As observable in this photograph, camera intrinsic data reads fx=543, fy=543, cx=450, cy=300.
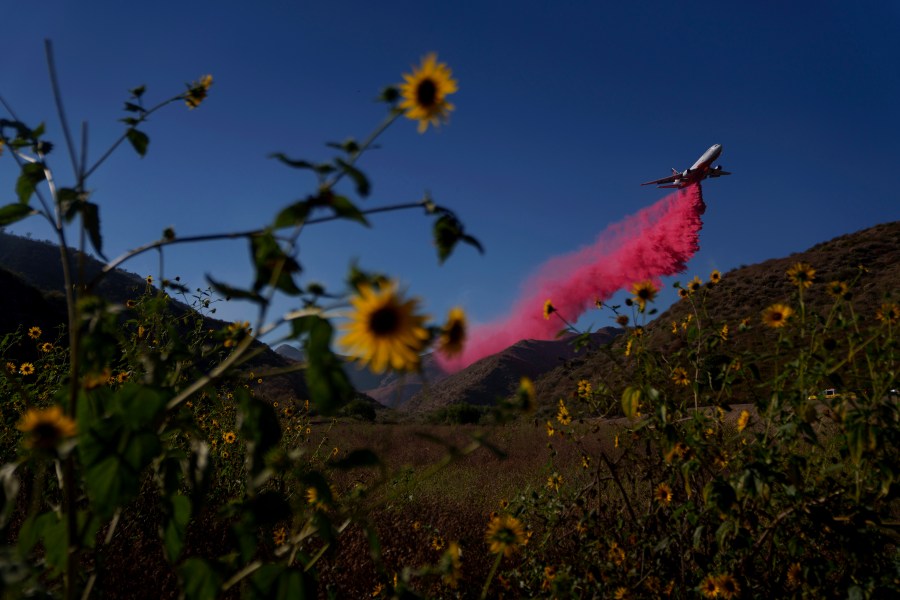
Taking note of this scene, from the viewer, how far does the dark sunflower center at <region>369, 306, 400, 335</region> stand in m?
0.97

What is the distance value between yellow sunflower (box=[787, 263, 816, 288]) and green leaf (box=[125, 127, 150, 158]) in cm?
221

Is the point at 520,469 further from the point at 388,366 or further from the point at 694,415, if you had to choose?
the point at 388,366

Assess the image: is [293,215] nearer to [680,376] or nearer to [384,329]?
[384,329]

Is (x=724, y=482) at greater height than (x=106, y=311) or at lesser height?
lesser

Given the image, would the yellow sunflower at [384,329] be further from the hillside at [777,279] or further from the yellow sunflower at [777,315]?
the hillside at [777,279]

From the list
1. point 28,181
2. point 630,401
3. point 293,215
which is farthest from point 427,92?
point 630,401

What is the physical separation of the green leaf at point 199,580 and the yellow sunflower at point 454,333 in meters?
0.57

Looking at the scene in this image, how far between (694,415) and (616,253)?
92.8ft

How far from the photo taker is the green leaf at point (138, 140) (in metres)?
1.30

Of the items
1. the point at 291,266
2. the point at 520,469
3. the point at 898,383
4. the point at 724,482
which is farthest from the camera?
the point at 520,469

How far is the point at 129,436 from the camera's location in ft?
2.93

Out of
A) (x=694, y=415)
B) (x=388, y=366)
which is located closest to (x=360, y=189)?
(x=388, y=366)

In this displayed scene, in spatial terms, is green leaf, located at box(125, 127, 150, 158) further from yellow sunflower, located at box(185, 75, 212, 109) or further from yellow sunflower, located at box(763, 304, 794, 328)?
yellow sunflower, located at box(763, 304, 794, 328)

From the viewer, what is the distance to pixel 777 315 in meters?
2.15
